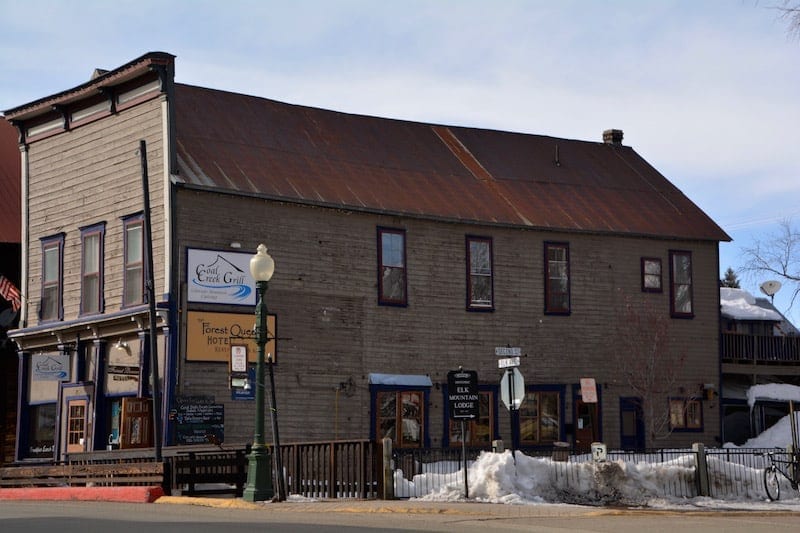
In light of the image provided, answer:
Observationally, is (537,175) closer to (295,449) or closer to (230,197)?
(230,197)

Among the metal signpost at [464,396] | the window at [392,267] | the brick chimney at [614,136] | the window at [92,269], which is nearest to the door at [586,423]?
the window at [392,267]

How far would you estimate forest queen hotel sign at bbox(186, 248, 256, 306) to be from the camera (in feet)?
105

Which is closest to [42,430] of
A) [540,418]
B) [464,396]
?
Answer: [540,418]

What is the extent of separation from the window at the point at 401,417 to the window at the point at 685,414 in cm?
885

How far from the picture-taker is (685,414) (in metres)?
40.3

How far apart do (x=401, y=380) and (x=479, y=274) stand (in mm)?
4276

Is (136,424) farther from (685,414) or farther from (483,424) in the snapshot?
(685,414)

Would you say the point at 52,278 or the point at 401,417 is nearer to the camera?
the point at 401,417

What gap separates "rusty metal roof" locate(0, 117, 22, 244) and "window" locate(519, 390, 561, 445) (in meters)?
16.6

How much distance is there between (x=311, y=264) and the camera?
113 feet

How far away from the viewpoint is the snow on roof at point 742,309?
46250 millimetres

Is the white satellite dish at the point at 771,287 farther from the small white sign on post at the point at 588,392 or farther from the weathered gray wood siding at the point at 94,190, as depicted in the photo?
the weathered gray wood siding at the point at 94,190

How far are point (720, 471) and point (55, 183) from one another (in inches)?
797

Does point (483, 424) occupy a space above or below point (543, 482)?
above
